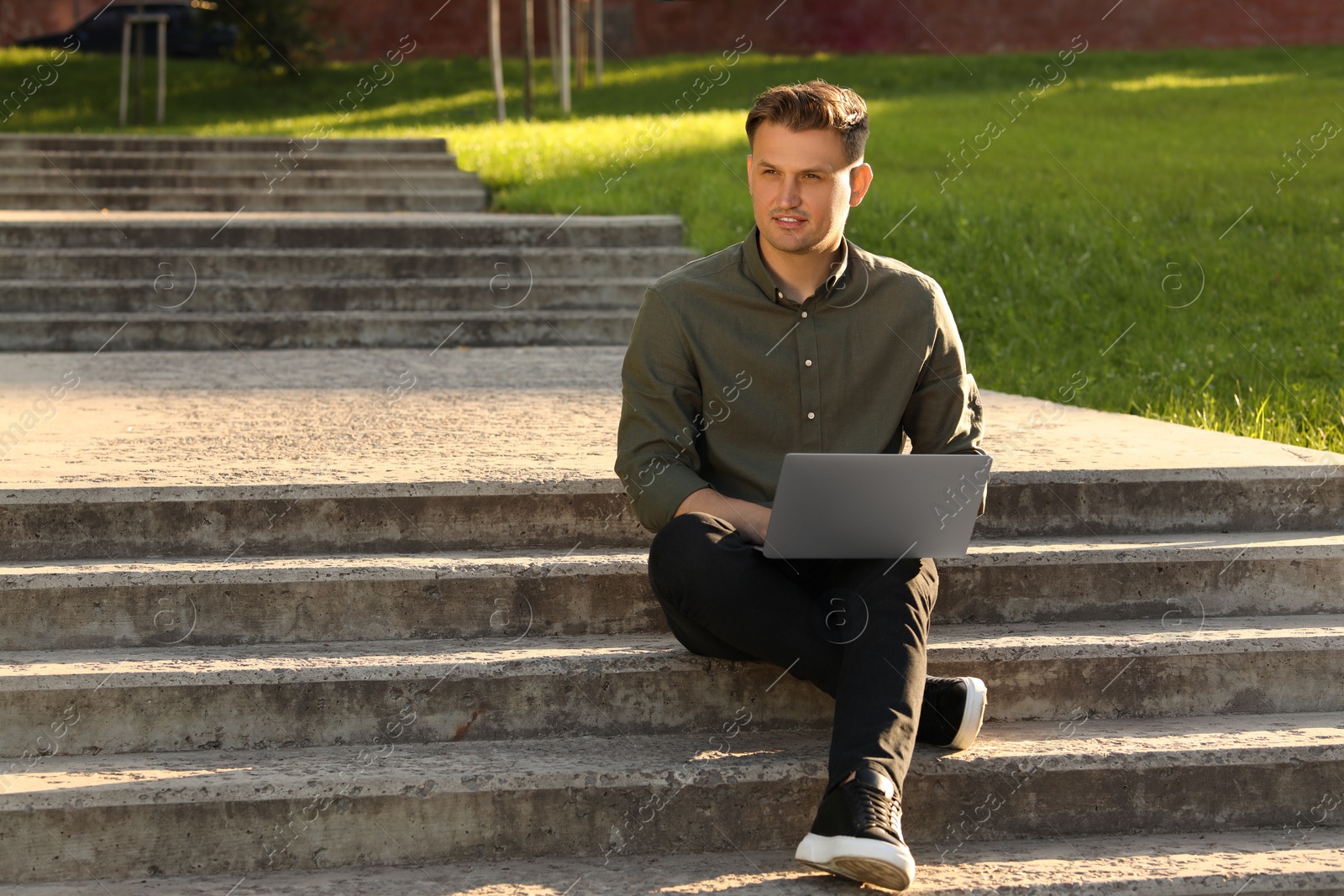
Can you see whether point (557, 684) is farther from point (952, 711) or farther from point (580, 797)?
point (952, 711)

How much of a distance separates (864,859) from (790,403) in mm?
1049

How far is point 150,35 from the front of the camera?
19.2 m

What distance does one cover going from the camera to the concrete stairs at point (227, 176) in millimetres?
8203

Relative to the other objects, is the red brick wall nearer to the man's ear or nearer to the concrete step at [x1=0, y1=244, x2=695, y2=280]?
the concrete step at [x1=0, y1=244, x2=695, y2=280]

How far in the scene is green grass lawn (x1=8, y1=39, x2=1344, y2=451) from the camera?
18.2 feet

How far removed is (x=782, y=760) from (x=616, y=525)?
2.88 ft

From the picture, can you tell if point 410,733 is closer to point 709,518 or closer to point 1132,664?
point 709,518

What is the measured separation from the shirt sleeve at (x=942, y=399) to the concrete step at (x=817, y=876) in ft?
2.88

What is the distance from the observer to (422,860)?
263 cm

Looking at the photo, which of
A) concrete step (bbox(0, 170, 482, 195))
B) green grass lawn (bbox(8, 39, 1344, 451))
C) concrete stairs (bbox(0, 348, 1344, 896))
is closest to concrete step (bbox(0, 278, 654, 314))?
green grass lawn (bbox(8, 39, 1344, 451))

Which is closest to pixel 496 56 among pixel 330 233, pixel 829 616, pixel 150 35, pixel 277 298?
pixel 330 233

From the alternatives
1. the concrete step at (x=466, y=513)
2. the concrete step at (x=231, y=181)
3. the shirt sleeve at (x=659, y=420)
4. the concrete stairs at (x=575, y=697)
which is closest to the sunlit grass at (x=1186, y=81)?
the concrete step at (x=231, y=181)

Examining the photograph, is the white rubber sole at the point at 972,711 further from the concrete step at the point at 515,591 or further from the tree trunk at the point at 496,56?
the tree trunk at the point at 496,56

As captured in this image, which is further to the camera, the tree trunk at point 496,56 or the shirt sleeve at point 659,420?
the tree trunk at point 496,56
